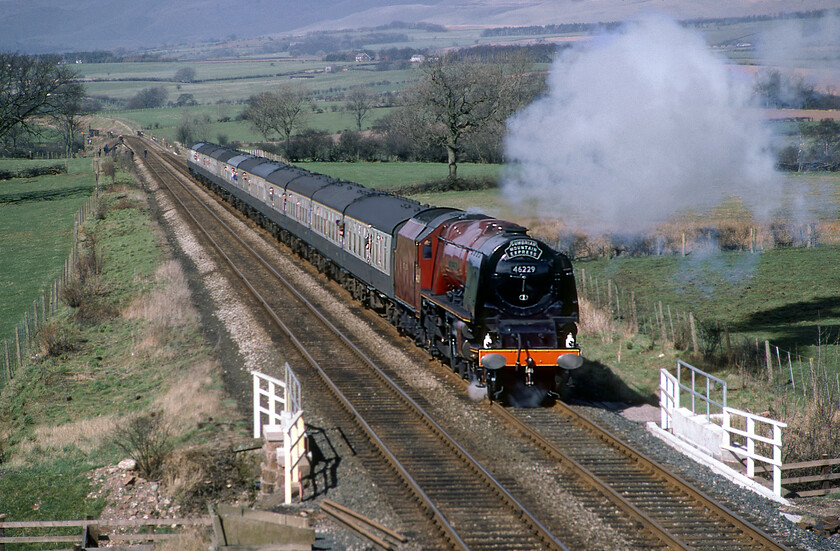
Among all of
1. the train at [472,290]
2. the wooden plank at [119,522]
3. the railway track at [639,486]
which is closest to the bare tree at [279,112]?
the train at [472,290]

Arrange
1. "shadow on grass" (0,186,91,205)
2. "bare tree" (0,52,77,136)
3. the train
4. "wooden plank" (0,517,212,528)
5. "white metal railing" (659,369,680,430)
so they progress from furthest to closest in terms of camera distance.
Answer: "shadow on grass" (0,186,91,205) → "bare tree" (0,52,77,136) → the train → "white metal railing" (659,369,680,430) → "wooden plank" (0,517,212,528)

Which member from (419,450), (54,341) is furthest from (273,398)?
(54,341)

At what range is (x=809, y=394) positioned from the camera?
20672 millimetres

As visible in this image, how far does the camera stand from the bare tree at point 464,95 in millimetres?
55438

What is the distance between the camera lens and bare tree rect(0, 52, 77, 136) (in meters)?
74.7

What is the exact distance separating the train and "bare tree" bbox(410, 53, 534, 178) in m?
26.2

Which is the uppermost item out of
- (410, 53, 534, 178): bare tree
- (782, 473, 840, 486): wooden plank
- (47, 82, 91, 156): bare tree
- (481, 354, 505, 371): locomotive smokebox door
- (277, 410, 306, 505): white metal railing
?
(47, 82, 91, 156): bare tree

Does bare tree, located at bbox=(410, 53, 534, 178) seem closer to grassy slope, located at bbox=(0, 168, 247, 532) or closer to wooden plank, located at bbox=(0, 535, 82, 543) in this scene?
grassy slope, located at bbox=(0, 168, 247, 532)

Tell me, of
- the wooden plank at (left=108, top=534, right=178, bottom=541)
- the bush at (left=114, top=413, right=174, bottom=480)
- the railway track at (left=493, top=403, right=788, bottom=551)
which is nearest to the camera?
the railway track at (left=493, top=403, right=788, bottom=551)

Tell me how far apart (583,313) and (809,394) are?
30.4 ft

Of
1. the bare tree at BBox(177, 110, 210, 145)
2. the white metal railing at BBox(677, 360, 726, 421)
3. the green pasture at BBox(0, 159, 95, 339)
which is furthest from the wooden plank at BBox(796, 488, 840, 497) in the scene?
the bare tree at BBox(177, 110, 210, 145)

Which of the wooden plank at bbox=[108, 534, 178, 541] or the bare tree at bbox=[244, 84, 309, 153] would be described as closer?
the wooden plank at bbox=[108, 534, 178, 541]

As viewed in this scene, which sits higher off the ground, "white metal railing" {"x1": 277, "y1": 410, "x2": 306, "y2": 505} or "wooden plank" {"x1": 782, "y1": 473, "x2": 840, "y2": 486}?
"white metal railing" {"x1": 277, "y1": 410, "x2": 306, "y2": 505}

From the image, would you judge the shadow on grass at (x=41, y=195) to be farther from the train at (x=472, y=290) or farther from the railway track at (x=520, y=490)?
the railway track at (x=520, y=490)
